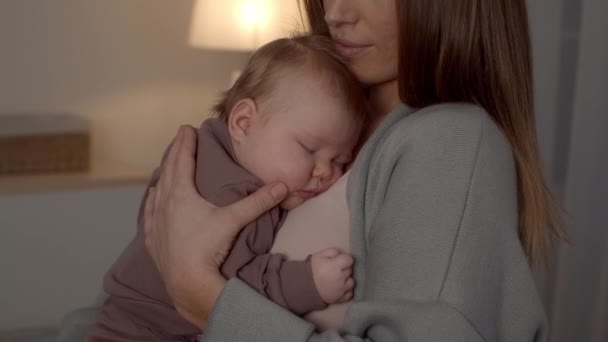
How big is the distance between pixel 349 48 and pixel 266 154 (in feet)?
0.78

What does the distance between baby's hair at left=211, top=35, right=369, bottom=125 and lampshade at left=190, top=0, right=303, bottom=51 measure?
2340 mm

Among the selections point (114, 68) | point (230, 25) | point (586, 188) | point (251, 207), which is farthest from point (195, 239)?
point (114, 68)

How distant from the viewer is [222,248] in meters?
1.27

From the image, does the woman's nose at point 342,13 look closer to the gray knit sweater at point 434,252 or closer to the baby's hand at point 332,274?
the gray knit sweater at point 434,252

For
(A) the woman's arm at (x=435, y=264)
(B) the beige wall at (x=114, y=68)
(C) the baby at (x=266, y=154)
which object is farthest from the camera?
(B) the beige wall at (x=114, y=68)

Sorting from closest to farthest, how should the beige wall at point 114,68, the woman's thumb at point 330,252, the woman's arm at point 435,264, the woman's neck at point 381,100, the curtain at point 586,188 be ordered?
the woman's arm at point 435,264, the woman's thumb at point 330,252, the woman's neck at point 381,100, the curtain at point 586,188, the beige wall at point 114,68

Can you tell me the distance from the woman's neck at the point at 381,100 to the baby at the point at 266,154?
0.09 metres

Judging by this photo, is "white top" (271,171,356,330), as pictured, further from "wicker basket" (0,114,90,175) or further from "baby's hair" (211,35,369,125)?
"wicker basket" (0,114,90,175)

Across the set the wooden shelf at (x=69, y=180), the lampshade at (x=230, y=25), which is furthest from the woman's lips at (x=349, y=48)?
the lampshade at (x=230, y=25)

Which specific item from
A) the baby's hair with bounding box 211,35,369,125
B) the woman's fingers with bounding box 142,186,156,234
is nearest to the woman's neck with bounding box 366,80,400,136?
the baby's hair with bounding box 211,35,369,125

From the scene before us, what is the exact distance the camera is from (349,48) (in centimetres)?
143

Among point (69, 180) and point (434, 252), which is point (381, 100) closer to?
point (434, 252)

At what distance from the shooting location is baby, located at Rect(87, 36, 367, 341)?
52.9 inches

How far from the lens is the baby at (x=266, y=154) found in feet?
4.41
